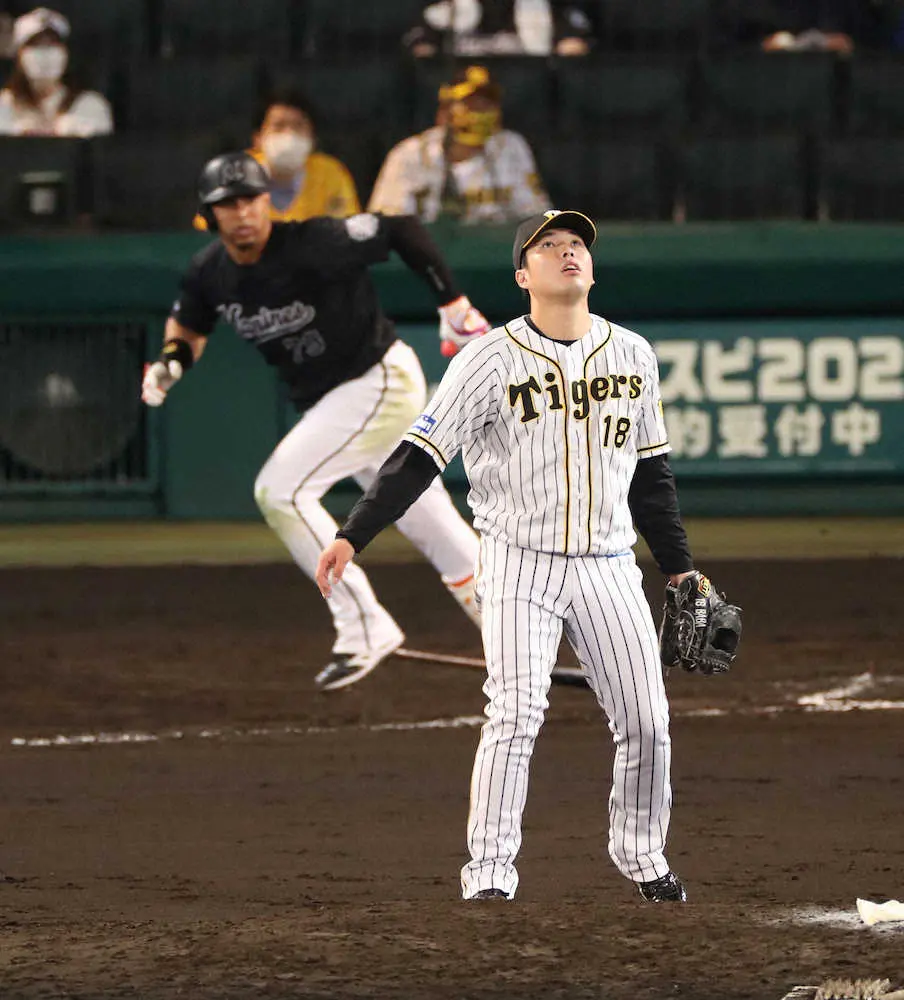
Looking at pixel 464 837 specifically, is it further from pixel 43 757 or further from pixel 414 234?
pixel 414 234

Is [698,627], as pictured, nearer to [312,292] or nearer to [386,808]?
[386,808]

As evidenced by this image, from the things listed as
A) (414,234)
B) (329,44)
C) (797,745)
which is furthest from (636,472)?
(329,44)

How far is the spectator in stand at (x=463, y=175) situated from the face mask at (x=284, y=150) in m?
0.89

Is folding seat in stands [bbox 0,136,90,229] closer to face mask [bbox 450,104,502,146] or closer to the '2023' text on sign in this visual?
face mask [bbox 450,104,502,146]

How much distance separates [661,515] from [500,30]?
951 cm

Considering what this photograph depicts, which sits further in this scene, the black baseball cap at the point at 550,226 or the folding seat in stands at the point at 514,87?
the folding seat in stands at the point at 514,87

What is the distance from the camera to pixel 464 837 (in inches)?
230

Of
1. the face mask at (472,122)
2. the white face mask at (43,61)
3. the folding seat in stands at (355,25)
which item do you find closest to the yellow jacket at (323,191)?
the face mask at (472,122)

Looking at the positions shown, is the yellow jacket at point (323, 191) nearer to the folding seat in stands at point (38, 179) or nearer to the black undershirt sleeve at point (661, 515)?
the folding seat in stands at point (38, 179)

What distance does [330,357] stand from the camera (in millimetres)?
8305

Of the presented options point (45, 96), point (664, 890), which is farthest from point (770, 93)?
point (664, 890)

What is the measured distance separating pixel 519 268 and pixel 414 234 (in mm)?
3371

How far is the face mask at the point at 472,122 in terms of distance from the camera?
11.9 meters

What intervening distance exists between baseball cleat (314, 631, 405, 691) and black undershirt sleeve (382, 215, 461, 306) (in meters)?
1.31
